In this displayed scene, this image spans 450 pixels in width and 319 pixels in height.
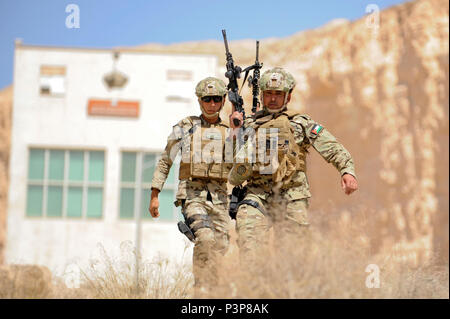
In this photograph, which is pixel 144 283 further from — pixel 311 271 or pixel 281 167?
pixel 311 271

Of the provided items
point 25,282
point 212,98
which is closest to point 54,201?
point 25,282

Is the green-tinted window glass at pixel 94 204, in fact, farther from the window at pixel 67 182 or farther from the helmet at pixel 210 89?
the helmet at pixel 210 89

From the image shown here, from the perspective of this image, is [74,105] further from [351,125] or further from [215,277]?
[215,277]

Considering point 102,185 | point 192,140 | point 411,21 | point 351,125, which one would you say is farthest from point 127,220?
point 192,140

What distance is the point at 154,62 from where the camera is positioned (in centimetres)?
2897

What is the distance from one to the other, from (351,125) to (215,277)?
84.2 ft

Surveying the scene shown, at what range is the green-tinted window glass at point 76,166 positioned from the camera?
28.4m

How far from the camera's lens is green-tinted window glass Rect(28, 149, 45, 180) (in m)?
28.7

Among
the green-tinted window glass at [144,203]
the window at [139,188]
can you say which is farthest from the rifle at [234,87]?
the green-tinted window glass at [144,203]

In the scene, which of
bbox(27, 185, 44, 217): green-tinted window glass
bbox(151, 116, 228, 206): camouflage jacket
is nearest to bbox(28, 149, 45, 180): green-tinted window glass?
bbox(27, 185, 44, 217): green-tinted window glass

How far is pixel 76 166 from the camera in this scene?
28422mm

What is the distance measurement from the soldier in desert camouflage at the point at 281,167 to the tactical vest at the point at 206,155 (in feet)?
0.95

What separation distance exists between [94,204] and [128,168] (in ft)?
6.44

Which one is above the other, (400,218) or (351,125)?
(351,125)
